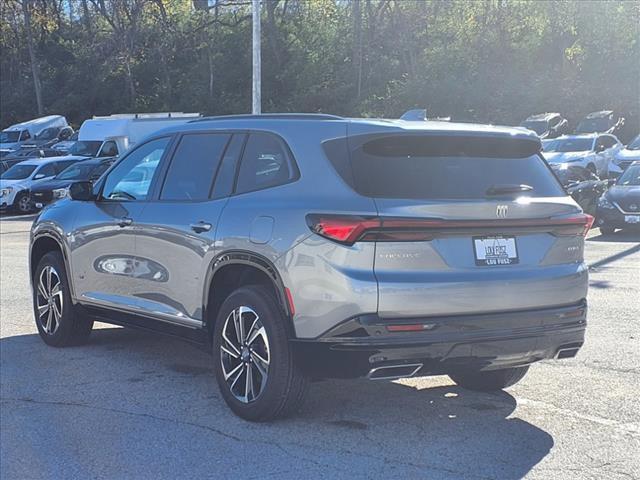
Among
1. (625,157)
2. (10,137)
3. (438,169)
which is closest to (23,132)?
(10,137)

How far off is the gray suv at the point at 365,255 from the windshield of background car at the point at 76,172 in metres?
20.3

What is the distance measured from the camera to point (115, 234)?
704 cm

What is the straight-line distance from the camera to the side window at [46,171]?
2761 centimetres

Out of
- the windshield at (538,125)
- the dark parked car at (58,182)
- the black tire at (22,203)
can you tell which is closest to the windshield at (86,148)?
the dark parked car at (58,182)

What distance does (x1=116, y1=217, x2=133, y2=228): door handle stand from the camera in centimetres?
685

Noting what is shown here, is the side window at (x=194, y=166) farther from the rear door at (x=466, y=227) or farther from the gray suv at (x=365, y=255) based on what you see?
the rear door at (x=466, y=227)

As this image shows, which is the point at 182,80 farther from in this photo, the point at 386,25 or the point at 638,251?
the point at 638,251

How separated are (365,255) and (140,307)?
8.09ft

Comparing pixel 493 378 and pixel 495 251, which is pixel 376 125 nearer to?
pixel 495 251

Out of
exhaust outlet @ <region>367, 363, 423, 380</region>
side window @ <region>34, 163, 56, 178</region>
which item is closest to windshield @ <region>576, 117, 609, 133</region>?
side window @ <region>34, 163, 56, 178</region>

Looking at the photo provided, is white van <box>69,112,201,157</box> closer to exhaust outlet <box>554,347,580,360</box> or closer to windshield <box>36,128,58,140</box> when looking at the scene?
windshield <box>36,128,58,140</box>

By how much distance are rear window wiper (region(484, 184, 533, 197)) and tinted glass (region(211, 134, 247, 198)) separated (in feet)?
5.62

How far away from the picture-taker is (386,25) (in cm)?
4981

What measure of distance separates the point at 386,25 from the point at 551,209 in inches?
1807
